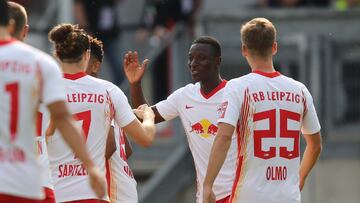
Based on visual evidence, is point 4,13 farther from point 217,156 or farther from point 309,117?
point 309,117

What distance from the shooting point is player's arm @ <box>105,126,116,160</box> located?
10680mm

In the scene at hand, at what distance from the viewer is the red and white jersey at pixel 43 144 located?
32.6ft

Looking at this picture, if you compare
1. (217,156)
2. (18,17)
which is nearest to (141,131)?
(217,156)

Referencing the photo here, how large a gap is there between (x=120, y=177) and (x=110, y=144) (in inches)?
18.0

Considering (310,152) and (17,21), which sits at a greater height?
(17,21)

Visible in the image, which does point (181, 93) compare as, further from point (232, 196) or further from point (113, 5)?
point (113, 5)

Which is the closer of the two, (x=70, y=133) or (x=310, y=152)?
(x=70, y=133)

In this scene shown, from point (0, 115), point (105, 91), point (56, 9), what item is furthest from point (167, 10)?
point (0, 115)

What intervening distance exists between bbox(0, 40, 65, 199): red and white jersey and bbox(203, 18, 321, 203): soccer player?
190 cm

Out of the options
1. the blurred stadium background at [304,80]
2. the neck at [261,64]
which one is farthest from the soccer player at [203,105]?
the blurred stadium background at [304,80]

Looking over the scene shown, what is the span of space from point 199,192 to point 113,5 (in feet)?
26.2

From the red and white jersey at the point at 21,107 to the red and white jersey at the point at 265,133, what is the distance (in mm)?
1935

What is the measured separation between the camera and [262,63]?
32.6ft

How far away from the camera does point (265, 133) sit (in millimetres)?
9898
